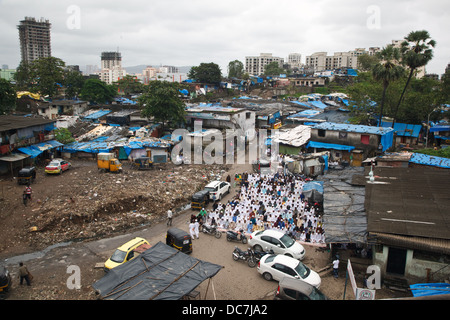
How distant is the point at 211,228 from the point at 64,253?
22.6ft

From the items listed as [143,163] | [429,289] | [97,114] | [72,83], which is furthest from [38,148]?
[72,83]

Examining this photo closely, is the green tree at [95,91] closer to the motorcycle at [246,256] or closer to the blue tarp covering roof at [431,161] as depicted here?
the motorcycle at [246,256]

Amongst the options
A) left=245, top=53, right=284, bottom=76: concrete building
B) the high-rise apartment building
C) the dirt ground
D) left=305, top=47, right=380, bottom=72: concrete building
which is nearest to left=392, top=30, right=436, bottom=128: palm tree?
the dirt ground

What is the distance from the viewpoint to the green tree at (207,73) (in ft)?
224

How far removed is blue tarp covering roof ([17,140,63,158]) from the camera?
24909mm

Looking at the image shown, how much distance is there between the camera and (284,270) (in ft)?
36.6

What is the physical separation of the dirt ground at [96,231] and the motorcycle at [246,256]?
24 cm

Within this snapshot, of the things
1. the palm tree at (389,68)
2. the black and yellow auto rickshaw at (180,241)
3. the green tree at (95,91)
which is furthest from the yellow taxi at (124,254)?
the green tree at (95,91)

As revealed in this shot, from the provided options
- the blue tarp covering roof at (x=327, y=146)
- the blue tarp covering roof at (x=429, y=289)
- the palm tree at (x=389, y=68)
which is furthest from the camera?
the palm tree at (x=389, y=68)

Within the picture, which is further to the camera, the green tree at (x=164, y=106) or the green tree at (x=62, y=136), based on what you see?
the green tree at (x=164, y=106)

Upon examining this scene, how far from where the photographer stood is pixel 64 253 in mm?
13953

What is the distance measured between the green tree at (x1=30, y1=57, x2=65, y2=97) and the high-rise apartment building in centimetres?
10301

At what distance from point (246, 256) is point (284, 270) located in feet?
7.04

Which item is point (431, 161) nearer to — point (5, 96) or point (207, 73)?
point (5, 96)
